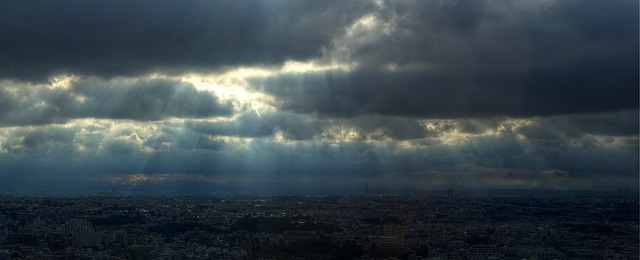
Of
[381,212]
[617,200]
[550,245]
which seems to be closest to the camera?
[550,245]

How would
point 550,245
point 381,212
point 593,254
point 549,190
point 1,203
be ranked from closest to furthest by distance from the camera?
point 593,254, point 550,245, point 549,190, point 381,212, point 1,203

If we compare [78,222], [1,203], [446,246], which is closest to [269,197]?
[1,203]

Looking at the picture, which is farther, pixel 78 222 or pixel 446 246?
pixel 78 222

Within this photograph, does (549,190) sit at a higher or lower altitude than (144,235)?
higher

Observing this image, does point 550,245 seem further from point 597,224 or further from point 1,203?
point 1,203

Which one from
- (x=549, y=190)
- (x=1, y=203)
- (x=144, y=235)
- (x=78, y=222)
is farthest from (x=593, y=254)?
(x=1, y=203)

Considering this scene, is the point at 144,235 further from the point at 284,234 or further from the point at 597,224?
the point at 597,224
